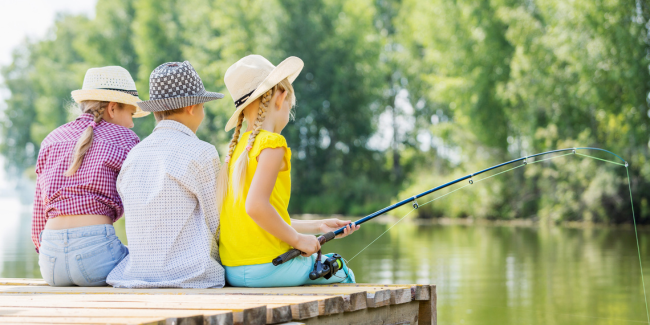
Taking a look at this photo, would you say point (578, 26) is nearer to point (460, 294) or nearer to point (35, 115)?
point (460, 294)

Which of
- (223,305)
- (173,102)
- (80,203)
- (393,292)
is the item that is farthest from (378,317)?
(80,203)

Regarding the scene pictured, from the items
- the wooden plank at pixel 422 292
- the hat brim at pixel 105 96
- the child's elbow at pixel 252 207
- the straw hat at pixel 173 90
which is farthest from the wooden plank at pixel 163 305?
the hat brim at pixel 105 96

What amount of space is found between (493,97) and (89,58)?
66.9ft

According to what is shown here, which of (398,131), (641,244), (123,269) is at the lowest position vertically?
(123,269)

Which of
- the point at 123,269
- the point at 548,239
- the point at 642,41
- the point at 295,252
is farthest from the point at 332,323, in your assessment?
the point at 642,41

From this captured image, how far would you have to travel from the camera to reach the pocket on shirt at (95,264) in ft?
9.29

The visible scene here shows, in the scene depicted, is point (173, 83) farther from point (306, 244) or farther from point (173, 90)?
point (306, 244)

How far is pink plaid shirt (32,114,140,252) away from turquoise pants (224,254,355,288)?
64 centimetres

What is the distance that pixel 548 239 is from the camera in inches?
459

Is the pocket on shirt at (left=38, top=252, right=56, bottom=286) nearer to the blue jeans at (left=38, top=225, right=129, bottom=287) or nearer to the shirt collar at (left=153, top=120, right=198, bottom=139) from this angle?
the blue jeans at (left=38, top=225, right=129, bottom=287)

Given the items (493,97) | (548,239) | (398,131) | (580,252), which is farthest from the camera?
(398,131)

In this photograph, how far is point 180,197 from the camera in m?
2.60

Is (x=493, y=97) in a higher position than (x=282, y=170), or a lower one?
higher

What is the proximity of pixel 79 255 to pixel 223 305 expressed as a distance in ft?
3.25
